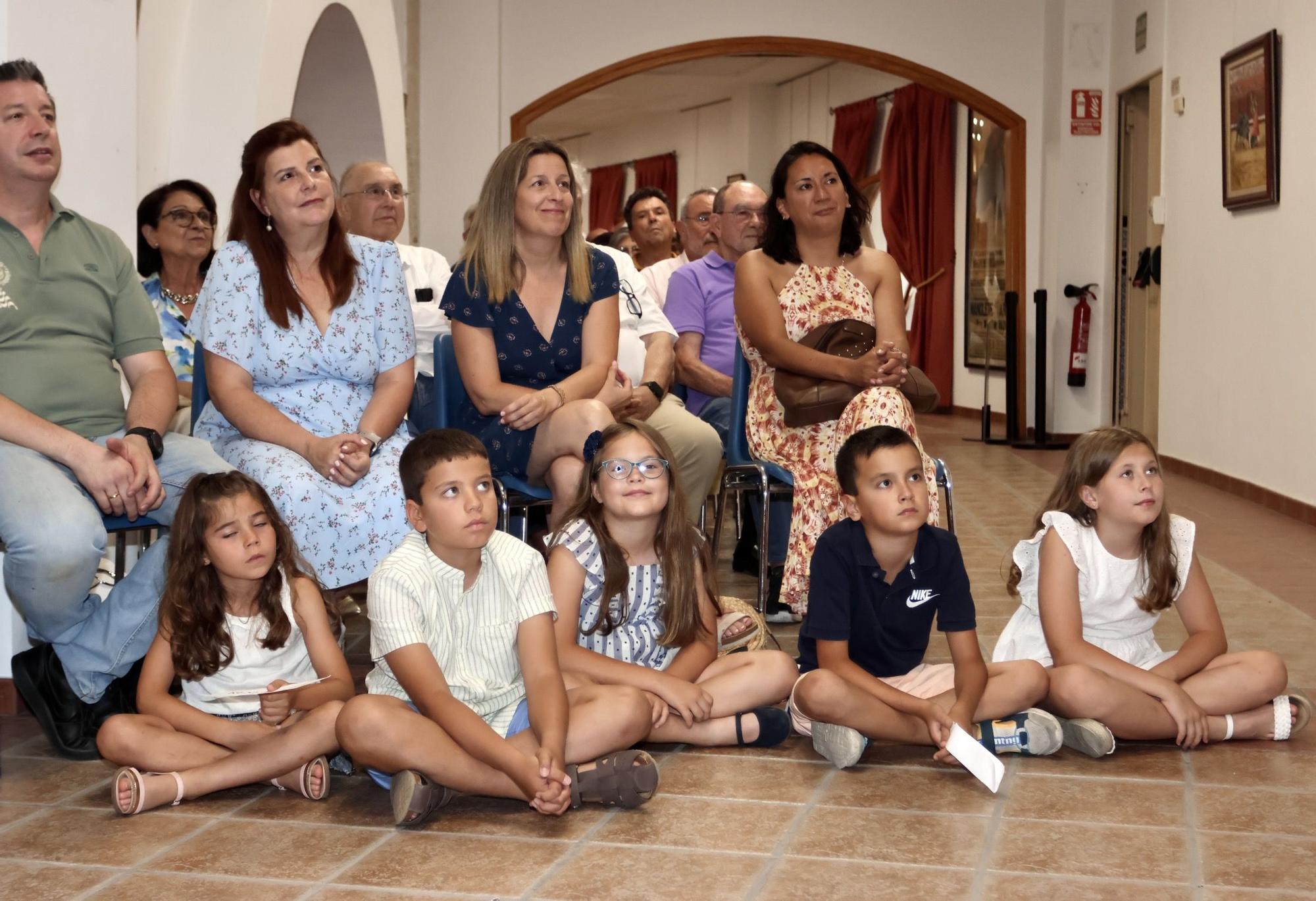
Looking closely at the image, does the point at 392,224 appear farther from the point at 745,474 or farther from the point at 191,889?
the point at 191,889

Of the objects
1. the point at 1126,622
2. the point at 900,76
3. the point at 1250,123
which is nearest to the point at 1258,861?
the point at 1126,622

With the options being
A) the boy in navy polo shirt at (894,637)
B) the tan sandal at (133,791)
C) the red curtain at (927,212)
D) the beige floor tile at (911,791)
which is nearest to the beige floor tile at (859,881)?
the beige floor tile at (911,791)

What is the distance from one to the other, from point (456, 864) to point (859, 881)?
0.57 m

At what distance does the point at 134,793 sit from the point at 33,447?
76 centimetres

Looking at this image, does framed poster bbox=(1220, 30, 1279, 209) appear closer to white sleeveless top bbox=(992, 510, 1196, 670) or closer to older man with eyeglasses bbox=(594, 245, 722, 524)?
older man with eyeglasses bbox=(594, 245, 722, 524)

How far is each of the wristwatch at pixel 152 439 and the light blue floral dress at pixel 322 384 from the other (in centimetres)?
18

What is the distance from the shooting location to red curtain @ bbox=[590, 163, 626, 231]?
57.5ft

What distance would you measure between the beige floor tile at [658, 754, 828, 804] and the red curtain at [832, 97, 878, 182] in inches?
395

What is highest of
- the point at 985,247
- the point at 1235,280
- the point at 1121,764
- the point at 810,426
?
the point at 985,247

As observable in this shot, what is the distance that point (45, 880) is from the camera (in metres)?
1.94

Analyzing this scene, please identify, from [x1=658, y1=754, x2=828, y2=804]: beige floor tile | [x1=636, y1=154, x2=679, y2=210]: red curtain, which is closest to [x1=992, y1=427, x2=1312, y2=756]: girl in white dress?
[x1=658, y1=754, x2=828, y2=804]: beige floor tile

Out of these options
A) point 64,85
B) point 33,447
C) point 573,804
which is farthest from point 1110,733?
point 64,85

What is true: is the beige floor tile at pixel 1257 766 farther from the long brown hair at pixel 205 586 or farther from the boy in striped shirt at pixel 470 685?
the long brown hair at pixel 205 586

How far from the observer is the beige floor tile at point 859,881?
6.16ft
